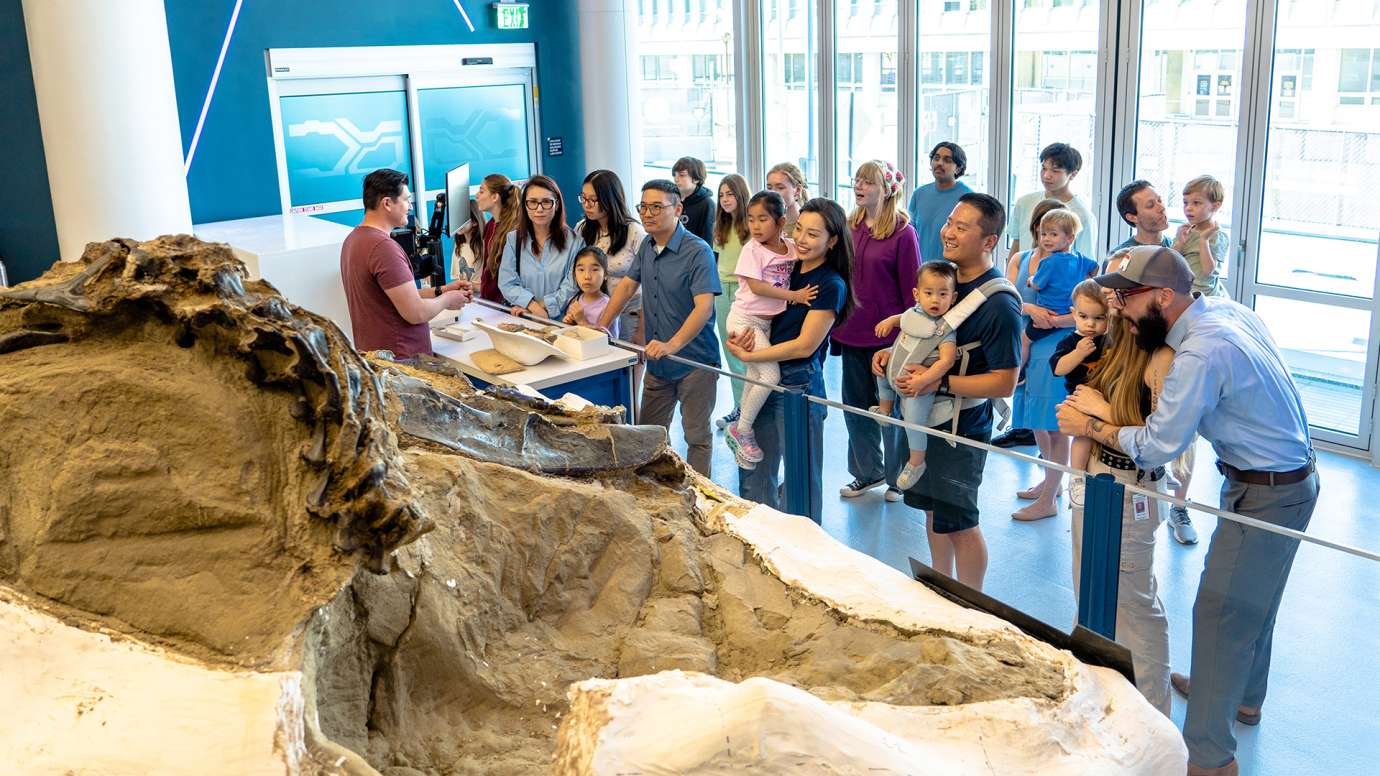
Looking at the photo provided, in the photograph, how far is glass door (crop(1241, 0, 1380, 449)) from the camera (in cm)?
631

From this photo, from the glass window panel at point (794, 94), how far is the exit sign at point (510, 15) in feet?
7.56

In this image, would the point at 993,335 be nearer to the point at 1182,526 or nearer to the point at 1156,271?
the point at 1156,271

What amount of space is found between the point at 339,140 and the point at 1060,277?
655 cm

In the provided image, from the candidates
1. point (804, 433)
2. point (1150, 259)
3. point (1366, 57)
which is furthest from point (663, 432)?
point (1366, 57)

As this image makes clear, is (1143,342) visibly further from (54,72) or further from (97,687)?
(54,72)

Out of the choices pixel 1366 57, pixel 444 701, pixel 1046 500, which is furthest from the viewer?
pixel 1366 57

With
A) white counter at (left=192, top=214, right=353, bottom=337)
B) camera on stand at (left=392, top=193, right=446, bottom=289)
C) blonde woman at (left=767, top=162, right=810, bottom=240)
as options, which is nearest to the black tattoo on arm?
blonde woman at (left=767, top=162, right=810, bottom=240)

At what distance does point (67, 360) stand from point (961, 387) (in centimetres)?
303

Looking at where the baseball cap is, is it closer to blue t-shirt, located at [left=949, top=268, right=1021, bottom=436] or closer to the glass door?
blue t-shirt, located at [left=949, top=268, right=1021, bottom=436]

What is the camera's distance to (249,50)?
9.14 metres

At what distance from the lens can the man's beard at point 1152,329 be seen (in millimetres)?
3609

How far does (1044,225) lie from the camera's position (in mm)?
5684

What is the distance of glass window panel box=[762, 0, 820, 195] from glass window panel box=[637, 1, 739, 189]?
0.70ft

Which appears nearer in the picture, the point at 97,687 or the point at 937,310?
the point at 97,687
